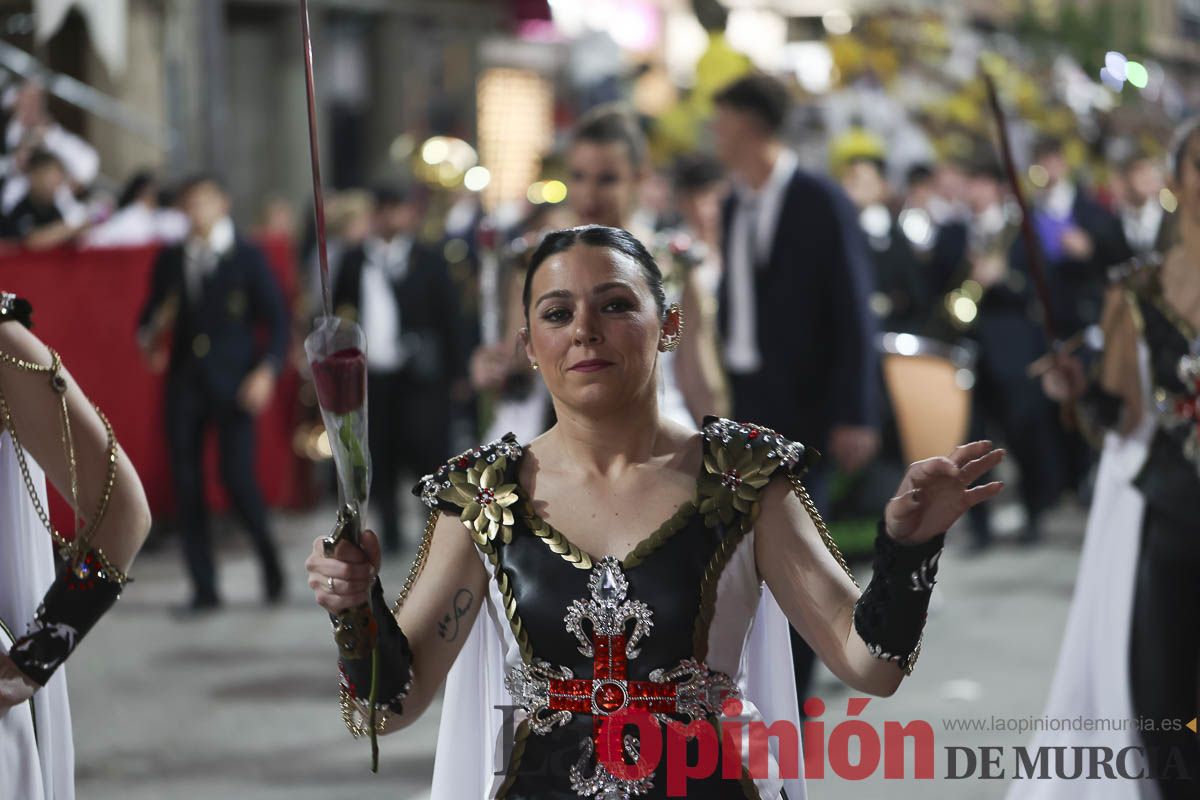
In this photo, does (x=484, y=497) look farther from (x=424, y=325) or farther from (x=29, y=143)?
(x=424, y=325)

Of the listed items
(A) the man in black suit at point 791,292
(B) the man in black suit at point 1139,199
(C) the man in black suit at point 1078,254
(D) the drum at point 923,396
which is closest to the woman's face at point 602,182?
(A) the man in black suit at point 791,292

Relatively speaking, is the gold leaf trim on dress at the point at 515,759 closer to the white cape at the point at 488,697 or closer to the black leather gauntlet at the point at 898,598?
the white cape at the point at 488,697

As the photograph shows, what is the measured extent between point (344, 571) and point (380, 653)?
0.73ft

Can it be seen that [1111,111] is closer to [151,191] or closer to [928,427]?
[928,427]

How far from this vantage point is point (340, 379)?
242 cm

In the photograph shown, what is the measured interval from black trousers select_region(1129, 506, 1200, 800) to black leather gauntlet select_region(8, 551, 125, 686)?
2.78 metres

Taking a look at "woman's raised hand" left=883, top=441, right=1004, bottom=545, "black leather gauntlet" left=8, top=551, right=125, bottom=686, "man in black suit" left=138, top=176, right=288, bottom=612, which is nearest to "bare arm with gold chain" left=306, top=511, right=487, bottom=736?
"black leather gauntlet" left=8, top=551, right=125, bottom=686

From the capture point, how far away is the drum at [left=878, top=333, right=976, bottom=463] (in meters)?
8.23

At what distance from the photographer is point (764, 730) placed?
2994 mm

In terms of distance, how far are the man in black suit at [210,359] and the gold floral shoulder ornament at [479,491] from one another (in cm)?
623

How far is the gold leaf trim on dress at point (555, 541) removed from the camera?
2.87 m

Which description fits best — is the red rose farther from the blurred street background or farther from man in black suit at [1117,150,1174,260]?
man in black suit at [1117,150,1174,260]

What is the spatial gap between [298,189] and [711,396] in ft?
54.0

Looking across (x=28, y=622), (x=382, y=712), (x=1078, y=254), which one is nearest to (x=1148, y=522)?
(x=382, y=712)
